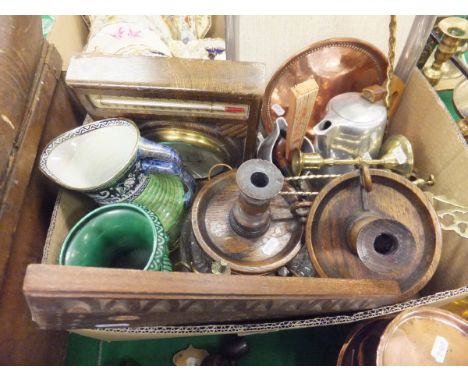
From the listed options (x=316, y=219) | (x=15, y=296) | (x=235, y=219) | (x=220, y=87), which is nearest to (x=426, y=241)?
(x=316, y=219)

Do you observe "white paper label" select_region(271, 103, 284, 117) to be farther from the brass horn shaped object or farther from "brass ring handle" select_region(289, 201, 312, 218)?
"brass ring handle" select_region(289, 201, 312, 218)

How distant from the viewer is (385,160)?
33.5 inches

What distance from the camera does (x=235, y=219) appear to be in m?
0.76

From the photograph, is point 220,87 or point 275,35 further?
point 275,35

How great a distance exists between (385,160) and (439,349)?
404 millimetres

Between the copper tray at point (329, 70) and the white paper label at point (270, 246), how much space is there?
354 mm

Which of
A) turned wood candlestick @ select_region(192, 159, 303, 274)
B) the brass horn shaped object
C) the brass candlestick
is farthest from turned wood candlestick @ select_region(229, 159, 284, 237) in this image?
the brass candlestick

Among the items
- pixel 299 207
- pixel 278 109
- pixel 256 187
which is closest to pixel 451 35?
pixel 278 109

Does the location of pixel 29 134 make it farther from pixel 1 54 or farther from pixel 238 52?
pixel 238 52

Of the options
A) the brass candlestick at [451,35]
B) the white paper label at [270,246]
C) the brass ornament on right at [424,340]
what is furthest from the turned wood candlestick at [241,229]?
the brass candlestick at [451,35]

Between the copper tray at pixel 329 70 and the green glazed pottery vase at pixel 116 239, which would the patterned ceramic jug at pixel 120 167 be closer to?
the green glazed pottery vase at pixel 116 239

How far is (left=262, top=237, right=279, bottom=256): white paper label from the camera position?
0.77m
